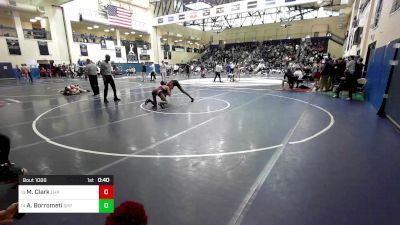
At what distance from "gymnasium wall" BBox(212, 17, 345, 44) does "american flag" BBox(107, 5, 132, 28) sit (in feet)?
74.2

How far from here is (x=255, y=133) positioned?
5078 millimetres

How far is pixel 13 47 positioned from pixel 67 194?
28644 mm

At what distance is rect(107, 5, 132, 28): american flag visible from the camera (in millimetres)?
27469

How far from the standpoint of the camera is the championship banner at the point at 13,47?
73.3 ft

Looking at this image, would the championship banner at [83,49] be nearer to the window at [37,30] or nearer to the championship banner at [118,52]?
the window at [37,30]

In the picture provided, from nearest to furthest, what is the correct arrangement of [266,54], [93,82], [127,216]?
[127,216], [93,82], [266,54]

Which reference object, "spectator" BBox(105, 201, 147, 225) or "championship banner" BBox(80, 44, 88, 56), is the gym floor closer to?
"spectator" BBox(105, 201, 147, 225)

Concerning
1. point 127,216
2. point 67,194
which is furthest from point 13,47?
point 127,216

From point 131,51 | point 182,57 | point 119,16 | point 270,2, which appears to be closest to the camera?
point 270,2

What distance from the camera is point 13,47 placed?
2256 centimetres

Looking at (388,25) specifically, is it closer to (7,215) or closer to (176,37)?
(7,215)

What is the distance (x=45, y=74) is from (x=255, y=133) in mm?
27078

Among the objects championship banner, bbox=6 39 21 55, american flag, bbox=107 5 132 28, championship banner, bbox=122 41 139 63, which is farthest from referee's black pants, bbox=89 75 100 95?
championship banner, bbox=122 41 139 63

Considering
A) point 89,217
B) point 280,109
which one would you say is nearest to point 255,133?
point 280,109
